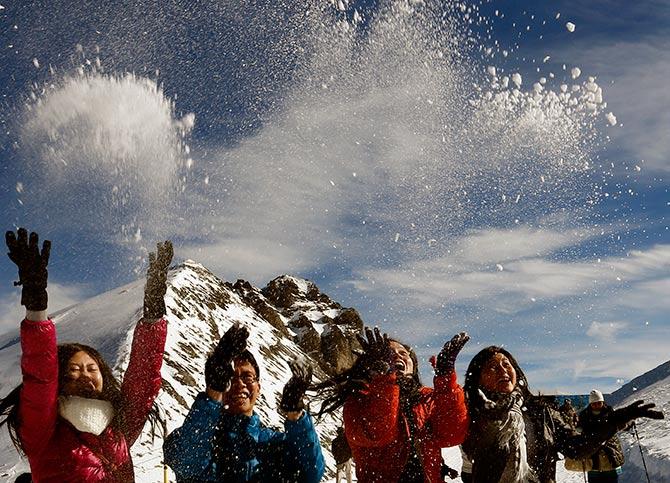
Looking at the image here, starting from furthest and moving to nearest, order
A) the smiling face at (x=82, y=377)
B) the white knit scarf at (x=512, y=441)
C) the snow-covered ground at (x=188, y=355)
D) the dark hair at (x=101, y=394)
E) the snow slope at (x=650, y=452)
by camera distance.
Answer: the snow-covered ground at (x=188, y=355), the snow slope at (x=650, y=452), the white knit scarf at (x=512, y=441), the smiling face at (x=82, y=377), the dark hair at (x=101, y=394)

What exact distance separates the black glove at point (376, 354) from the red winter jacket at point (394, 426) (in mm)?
57

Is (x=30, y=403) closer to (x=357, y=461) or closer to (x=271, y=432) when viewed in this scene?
(x=271, y=432)

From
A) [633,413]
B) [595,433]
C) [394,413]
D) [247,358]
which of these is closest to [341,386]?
[394,413]

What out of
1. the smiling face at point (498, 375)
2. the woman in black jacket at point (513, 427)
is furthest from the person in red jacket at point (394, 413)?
the smiling face at point (498, 375)

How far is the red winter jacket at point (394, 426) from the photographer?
3635 millimetres

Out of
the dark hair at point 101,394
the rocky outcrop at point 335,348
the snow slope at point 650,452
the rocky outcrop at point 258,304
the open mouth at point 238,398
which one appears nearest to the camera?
the dark hair at point 101,394

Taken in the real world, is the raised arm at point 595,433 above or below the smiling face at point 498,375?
below

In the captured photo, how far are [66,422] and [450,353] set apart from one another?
2.33 metres

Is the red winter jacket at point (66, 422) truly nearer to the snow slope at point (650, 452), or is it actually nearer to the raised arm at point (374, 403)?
the raised arm at point (374, 403)

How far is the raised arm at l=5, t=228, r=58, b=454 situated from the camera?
2821 millimetres

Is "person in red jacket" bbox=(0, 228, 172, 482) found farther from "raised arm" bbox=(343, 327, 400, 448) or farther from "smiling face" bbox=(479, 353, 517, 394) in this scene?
"smiling face" bbox=(479, 353, 517, 394)

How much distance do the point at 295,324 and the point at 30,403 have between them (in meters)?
91.1

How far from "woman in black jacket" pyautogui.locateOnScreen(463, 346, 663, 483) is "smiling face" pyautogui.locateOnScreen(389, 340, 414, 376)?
1.68ft

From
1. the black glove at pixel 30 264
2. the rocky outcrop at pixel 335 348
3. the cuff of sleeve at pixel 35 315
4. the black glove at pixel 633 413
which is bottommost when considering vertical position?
the black glove at pixel 633 413
